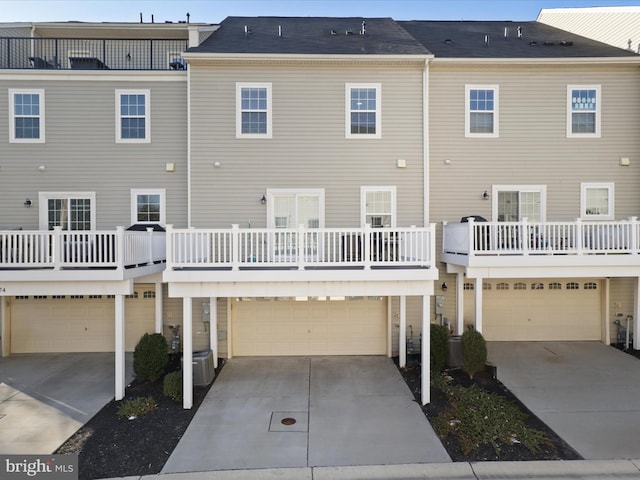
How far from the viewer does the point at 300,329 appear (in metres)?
9.79

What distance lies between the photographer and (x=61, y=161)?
9.61 m

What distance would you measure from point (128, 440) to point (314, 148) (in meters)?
7.37

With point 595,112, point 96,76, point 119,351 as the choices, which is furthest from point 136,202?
point 595,112

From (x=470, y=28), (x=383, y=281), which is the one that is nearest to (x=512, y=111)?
(x=470, y=28)

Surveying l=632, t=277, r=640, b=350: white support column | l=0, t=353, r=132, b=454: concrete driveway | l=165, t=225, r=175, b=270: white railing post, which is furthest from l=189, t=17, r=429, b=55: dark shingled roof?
l=632, t=277, r=640, b=350: white support column

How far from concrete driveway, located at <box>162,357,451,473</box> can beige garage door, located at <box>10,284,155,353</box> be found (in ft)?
9.86

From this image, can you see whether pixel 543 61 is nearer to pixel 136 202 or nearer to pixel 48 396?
pixel 136 202

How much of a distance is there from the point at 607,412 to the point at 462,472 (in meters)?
3.67

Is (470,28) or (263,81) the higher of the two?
(470,28)

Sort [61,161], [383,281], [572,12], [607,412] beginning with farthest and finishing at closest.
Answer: [572,12] → [61,161] → [383,281] → [607,412]

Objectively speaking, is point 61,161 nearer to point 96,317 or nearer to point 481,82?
point 96,317

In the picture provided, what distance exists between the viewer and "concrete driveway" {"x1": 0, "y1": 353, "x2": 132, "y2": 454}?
19.6 feet

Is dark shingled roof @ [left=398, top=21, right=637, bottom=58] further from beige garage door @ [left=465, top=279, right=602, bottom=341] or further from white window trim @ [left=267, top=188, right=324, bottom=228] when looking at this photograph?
beige garage door @ [left=465, top=279, right=602, bottom=341]

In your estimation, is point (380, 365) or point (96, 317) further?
point (96, 317)
